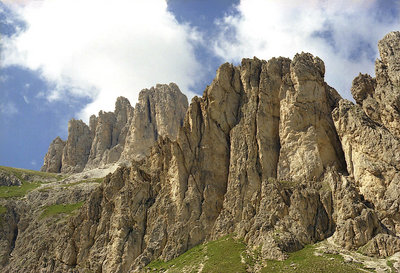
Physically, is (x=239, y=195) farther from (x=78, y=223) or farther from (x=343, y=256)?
(x=78, y=223)

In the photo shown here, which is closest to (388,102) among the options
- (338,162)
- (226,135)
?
(338,162)

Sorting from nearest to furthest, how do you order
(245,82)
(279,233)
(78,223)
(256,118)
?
(279,233) < (256,118) < (245,82) < (78,223)

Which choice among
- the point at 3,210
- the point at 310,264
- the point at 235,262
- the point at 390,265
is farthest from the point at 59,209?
the point at 390,265

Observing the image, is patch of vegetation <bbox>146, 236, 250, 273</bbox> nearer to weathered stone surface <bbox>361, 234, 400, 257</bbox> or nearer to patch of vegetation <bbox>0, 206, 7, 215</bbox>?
weathered stone surface <bbox>361, 234, 400, 257</bbox>

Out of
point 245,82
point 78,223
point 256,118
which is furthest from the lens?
point 78,223

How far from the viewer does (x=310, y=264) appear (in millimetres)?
81125

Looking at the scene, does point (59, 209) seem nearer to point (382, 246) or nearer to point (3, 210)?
point (3, 210)

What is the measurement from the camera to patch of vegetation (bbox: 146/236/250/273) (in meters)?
90.6

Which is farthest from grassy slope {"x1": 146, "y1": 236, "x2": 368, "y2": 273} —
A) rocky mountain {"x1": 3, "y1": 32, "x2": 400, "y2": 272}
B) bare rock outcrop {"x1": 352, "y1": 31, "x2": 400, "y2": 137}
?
bare rock outcrop {"x1": 352, "y1": 31, "x2": 400, "y2": 137}

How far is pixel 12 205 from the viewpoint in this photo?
180 m

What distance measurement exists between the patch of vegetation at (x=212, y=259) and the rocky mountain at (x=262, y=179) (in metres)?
3.17

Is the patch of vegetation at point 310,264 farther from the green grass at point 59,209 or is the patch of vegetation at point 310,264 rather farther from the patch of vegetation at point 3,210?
the patch of vegetation at point 3,210

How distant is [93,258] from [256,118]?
6159cm

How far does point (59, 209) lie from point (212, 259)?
102941 mm
